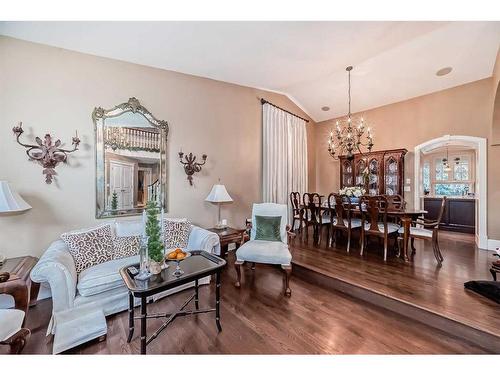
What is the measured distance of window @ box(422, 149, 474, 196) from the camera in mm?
6820

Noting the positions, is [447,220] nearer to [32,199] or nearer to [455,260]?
[455,260]

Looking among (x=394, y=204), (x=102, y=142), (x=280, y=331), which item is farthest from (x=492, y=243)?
(x=102, y=142)

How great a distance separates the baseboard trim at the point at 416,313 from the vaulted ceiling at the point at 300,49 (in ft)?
10.8

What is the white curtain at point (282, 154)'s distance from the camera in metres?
4.97

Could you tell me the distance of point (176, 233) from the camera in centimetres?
321

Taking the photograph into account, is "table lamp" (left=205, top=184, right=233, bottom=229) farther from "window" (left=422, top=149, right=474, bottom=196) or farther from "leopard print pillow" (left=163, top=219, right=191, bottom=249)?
"window" (left=422, top=149, right=474, bottom=196)

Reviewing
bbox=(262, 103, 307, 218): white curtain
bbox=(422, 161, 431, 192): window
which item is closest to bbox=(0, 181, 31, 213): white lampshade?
bbox=(262, 103, 307, 218): white curtain

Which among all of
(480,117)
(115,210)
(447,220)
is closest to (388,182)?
(480,117)

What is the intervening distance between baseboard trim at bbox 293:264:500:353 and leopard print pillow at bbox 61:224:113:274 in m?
2.67

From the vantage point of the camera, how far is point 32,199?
2.68m

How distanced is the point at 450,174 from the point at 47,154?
993 cm

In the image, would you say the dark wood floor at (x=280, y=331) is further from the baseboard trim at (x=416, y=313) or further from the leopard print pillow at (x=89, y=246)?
the leopard print pillow at (x=89, y=246)

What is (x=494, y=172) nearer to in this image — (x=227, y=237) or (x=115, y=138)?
(x=227, y=237)

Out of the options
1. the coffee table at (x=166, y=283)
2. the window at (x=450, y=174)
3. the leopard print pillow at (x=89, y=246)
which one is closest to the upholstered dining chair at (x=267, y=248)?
the coffee table at (x=166, y=283)
